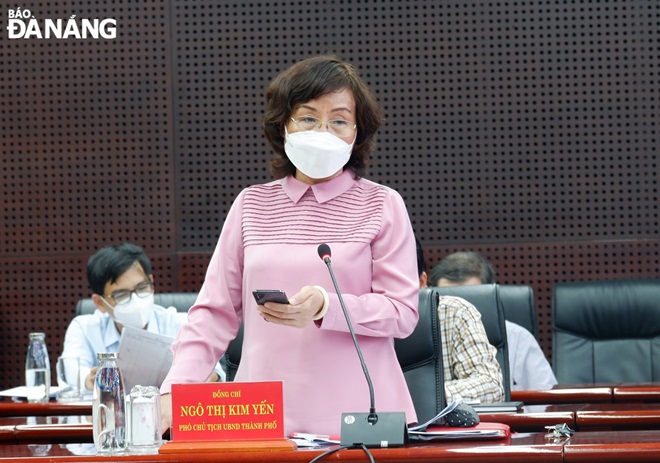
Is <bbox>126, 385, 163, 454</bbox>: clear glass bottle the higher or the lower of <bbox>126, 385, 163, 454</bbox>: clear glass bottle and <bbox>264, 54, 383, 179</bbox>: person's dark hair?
the lower

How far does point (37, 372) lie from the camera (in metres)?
3.74

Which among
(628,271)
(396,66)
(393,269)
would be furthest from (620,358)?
(393,269)

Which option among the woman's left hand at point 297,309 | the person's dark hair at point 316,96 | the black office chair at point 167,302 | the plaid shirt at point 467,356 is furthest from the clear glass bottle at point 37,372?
the woman's left hand at point 297,309

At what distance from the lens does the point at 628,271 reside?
5.48 metres

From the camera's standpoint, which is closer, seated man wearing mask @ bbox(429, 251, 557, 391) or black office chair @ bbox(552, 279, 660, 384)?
seated man wearing mask @ bbox(429, 251, 557, 391)

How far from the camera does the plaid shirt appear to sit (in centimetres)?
333

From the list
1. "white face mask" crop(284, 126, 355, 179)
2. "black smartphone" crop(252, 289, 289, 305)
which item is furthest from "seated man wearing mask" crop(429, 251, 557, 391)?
"black smartphone" crop(252, 289, 289, 305)

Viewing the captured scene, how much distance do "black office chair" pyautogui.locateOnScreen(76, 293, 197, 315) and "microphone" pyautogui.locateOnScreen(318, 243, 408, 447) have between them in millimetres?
2619

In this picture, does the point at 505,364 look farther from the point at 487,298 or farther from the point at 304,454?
the point at 304,454

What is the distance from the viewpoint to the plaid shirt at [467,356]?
3.33m

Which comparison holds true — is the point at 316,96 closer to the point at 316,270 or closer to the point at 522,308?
the point at 316,270

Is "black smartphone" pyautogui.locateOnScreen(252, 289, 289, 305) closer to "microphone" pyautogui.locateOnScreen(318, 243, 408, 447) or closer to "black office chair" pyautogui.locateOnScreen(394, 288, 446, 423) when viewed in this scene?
"microphone" pyautogui.locateOnScreen(318, 243, 408, 447)

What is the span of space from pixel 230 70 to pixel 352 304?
12.0 feet

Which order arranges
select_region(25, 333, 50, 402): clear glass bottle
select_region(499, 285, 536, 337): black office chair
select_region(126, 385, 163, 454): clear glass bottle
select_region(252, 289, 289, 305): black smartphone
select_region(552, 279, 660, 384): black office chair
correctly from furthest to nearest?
select_region(552, 279, 660, 384): black office chair, select_region(499, 285, 536, 337): black office chair, select_region(25, 333, 50, 402): clear glass bottle, select_region(126, 385, 163, 454): clear glass bottle, select_region(252, 289, 289, 305): black smartphone
